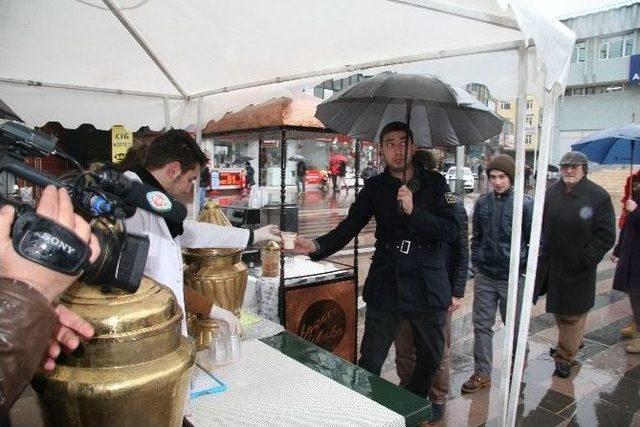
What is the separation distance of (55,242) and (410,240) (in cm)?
218

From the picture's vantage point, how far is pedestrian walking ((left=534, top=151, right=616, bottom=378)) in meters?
3.80

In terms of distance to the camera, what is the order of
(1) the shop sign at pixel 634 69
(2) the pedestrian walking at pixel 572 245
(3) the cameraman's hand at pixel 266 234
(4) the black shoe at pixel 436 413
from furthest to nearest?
(1) the shop sign at pixel 634 69
(2) the pedestrian walking at pixel 572 245
(4) the black shoe at pixel 436 413
(3) the cameraman's hand at pixel 266 234

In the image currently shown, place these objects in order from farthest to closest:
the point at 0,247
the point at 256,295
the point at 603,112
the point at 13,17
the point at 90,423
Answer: the point at 603,112 < the point at 256,295 < the point at 13,17 < the point at 90,423 < the point at 0,247

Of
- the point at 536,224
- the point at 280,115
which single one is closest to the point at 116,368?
the point at 536,224

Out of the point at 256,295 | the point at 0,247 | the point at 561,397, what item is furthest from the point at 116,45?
the point at 561,397

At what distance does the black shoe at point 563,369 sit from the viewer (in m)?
3.94

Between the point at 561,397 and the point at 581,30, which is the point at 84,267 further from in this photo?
the point at 561,397

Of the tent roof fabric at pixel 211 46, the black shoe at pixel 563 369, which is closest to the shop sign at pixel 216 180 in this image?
the tent roof fabric at pixel 211 46

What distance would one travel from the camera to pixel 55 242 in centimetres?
63

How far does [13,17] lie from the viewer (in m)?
2.40

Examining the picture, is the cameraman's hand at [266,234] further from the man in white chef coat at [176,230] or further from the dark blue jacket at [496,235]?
the dark blue jacket at [496,235]

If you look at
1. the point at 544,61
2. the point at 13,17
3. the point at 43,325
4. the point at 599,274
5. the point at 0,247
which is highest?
the point at 13,17

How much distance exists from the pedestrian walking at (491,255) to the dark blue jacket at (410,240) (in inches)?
38.9

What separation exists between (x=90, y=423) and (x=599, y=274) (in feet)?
28.4
